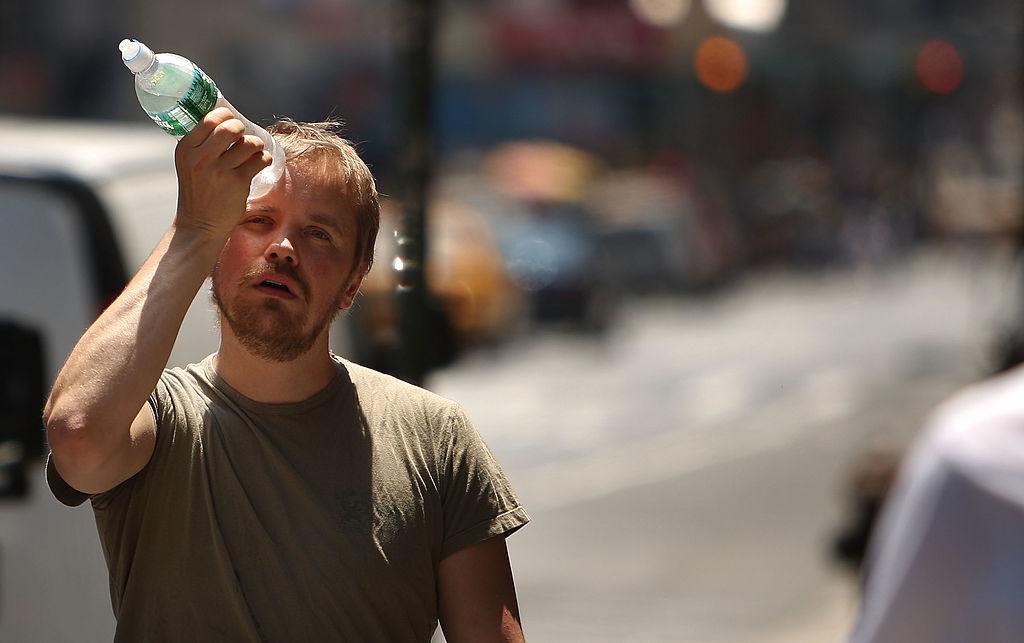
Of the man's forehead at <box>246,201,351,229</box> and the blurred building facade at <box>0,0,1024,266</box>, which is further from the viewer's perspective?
the blurred building facade at <box>0,0,1024,266</box>

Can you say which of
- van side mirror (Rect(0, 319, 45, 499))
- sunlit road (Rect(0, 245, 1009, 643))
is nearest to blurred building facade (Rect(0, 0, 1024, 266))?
sunlit road (Rect(0, 245, 1009, 643))

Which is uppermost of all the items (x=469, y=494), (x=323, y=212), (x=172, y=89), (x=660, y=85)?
(x=660, y=85)

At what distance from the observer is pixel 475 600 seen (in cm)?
260

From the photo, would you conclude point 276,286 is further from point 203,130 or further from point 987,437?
point 987,437

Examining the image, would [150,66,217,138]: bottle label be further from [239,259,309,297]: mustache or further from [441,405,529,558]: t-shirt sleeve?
[441,405,529,558]: t-shirt sleeve

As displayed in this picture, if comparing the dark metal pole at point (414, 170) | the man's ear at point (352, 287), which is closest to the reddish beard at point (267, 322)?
the man's ear at point (352, 287)

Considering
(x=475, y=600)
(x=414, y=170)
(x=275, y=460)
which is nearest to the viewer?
(x=275, y=460)

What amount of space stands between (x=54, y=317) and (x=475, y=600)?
67.9 inches

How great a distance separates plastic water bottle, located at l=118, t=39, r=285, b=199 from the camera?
2398mm

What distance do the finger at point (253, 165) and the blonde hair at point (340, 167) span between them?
5.3 inches

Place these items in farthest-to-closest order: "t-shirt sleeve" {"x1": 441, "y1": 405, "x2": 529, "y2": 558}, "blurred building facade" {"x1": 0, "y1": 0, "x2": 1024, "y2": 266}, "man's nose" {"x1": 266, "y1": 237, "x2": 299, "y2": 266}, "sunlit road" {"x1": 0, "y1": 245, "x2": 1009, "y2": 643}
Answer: "blurred building facade" {"x1": 0, "y1": 0, "x2": 1024, "y2": 266} < "sunlit road" {"x1": 0, "y1": 245, "x2": 1009, "y2": 643} < "t-shirt sleeve" {"x1": 441, "y1": 405, "x2": 529, "y2": 558} < "man's nose" {"x1": 266, "y1": 237, "x2": 299, "y2": 266}

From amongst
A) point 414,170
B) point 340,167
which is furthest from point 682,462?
point 340,167

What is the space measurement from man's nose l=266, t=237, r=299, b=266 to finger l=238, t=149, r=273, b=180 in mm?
125

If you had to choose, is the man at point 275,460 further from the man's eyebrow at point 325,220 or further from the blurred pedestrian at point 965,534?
the blurred pedestrian at point 965,534
